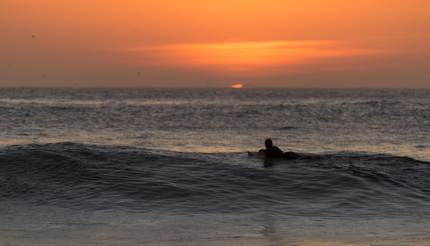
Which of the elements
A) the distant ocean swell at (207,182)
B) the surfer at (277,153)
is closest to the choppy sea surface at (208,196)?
the distant ocean swell at (207,182)

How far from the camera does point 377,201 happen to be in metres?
13.9

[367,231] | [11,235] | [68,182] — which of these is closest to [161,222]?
[11,235]

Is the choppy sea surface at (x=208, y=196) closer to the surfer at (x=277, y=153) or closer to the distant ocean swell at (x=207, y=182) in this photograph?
the distant ocean swell at (x=207, y=182)

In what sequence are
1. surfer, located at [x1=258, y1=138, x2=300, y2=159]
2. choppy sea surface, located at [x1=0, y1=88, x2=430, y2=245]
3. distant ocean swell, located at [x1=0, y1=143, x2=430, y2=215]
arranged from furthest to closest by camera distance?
surfer, located at [x1=258, y1=138, x2=300, y2=159] → distant ocean swell, located at [x1=0, y1=143, x2=430, y2=215] → choppy sea surface, located at [x1=0, y1=88, x2=430, y2=245]

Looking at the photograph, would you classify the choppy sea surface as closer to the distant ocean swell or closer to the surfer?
the distant ocean swell

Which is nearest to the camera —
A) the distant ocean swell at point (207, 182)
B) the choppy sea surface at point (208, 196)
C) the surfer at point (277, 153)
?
the choppy sea surface at point (208, 196)

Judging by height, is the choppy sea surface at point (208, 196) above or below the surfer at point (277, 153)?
below

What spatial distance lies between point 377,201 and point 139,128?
22474mm

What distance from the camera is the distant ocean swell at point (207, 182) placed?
13336mm

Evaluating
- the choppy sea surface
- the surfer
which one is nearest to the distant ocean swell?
the choppy sea surface

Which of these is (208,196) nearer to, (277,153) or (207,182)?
(207,182)

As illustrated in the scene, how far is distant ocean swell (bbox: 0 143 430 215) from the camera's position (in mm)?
13336

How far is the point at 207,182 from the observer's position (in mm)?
15688

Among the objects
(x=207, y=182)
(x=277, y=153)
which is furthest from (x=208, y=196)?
(x=277, y=153)
